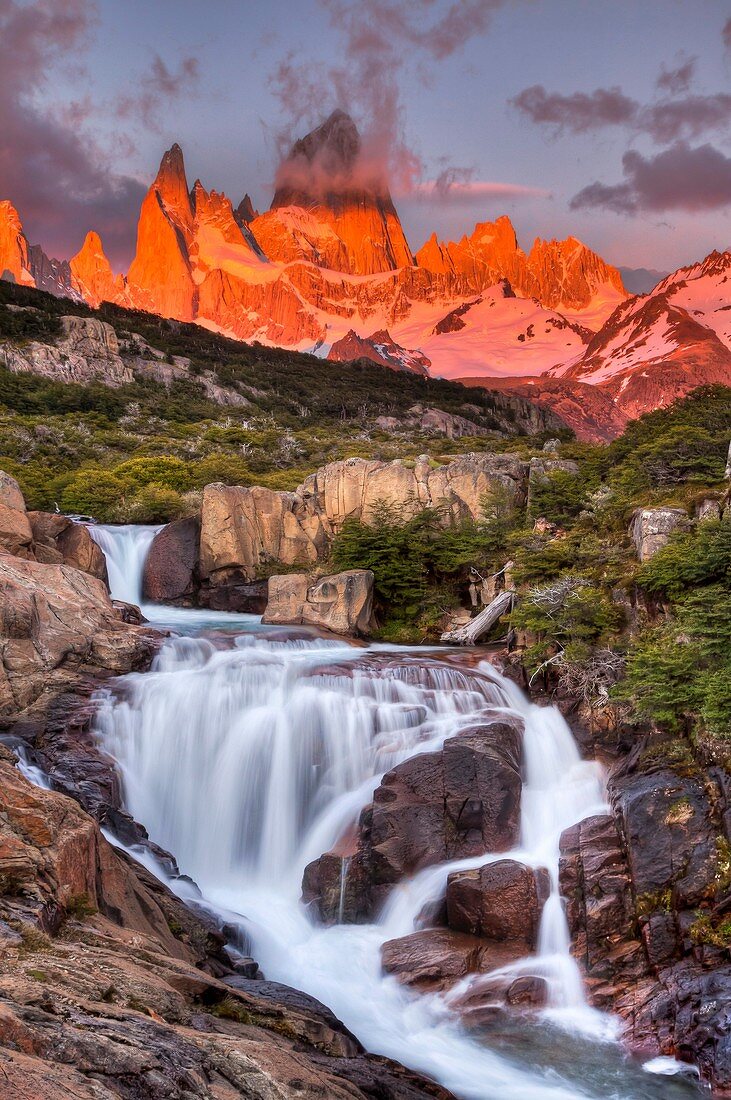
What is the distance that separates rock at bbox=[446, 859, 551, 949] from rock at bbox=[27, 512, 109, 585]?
15.8 metres

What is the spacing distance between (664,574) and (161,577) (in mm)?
17024

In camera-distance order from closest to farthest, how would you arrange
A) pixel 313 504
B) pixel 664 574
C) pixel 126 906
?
pixel 126 906 → pixel 664 574 → pixel 313 504

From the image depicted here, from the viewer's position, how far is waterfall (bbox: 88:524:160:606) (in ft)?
82.6

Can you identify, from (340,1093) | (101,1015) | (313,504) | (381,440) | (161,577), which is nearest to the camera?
(101,1015)

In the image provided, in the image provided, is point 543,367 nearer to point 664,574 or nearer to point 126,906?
point 664,574

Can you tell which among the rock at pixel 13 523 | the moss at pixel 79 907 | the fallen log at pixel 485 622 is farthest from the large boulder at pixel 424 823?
the rock at pixel 13 523

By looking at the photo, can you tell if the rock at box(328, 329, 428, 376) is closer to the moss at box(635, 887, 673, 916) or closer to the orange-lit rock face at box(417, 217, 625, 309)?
the orange-lit rock face at box(417, 217, 625, 309)

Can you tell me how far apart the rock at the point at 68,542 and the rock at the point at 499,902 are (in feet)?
51.9

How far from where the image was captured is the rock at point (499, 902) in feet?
35.8

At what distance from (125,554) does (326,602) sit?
8096 mm

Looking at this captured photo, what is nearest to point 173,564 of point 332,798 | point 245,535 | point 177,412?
point 245,535

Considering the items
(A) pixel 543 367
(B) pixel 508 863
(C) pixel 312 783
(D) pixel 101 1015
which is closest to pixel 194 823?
(C) pixel 312 783

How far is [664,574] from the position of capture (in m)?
15.4

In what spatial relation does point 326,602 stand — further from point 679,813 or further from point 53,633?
point 679,813
